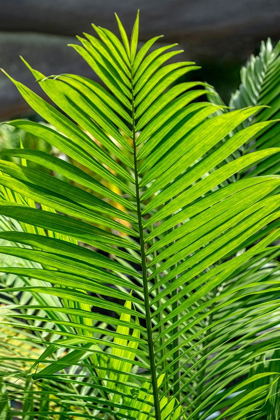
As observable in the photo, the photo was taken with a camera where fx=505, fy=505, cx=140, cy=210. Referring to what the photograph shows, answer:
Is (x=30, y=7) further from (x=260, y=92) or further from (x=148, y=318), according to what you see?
(x=148, y=318)

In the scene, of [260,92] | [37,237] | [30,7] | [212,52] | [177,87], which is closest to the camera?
[37,237]

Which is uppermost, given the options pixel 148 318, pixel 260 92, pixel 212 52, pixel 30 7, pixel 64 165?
pixel 30 7

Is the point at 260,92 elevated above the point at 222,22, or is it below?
below

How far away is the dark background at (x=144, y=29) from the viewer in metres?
3.21

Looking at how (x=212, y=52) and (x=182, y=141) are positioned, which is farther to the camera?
(x=212, y=52)

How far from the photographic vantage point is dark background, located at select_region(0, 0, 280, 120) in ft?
10.5

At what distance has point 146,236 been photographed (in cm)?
55

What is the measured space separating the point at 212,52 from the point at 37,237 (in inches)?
126

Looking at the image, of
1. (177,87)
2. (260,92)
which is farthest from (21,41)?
(177,87)

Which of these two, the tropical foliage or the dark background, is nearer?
the tropical foliage

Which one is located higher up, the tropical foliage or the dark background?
the dark background

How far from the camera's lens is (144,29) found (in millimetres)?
3336

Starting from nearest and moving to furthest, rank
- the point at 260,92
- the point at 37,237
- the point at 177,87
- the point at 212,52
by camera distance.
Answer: the point at 37,237
the point at 177,87
the point at 260,92
the point at 212,52

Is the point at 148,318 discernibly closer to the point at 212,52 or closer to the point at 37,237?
the point at 37,237
